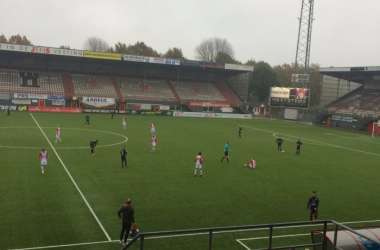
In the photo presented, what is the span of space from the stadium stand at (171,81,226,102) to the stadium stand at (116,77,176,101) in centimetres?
258

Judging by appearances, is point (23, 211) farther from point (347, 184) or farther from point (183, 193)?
point (347, 184)

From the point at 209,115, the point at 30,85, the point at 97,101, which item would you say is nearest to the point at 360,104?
the point at 209,115

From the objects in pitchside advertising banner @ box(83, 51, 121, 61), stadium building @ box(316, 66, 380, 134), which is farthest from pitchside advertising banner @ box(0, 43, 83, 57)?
stadium building @ box(316, 66, 380, 134)

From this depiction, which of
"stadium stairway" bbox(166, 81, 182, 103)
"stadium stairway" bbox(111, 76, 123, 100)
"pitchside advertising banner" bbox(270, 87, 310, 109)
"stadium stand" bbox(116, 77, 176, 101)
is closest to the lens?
"pitchside advertising banner" bbox(270, 87, 310, 109)

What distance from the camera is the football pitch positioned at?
13.0 meters

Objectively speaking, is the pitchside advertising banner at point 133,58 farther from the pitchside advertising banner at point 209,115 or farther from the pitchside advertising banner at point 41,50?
the pitchside advertising banner at point 209,115

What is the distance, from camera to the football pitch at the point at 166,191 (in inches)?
512

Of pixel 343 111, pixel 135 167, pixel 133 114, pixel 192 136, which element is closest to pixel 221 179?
pixel 135 167

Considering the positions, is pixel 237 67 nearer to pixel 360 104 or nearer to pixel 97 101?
pixel 360 104

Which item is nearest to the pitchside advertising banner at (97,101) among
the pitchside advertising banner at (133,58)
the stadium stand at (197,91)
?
the pitchside advertising banner at (133,58)

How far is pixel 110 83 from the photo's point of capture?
7519cm

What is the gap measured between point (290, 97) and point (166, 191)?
48.1 metres

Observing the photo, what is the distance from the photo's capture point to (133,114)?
67625mm

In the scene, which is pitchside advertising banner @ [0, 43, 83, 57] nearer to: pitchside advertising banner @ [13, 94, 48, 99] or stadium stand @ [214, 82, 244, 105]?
pitchside advertising banner @ [13, 94, 48, 99]
